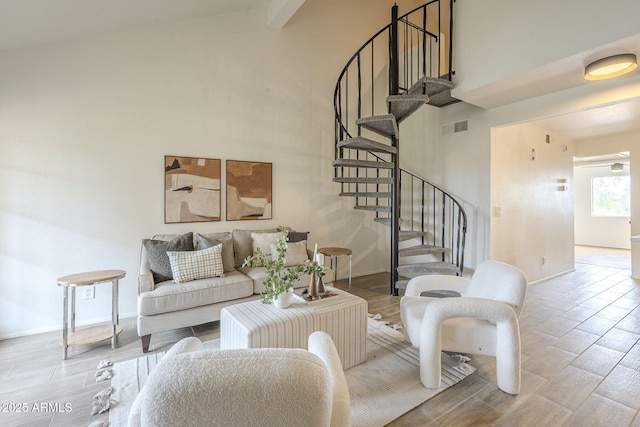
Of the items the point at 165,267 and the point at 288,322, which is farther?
the point at 165,267

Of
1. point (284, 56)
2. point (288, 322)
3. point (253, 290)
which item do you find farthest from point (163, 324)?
point (284, 56)

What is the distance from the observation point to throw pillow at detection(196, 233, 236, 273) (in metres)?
3.21

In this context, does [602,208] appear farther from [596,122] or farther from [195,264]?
[195,264]

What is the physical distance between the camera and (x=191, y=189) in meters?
3.50

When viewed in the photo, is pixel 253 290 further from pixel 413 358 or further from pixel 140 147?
pixel 140 147

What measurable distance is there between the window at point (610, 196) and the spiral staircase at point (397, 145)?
684 cm

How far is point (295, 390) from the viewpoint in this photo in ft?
2.39

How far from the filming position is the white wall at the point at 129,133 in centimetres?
272

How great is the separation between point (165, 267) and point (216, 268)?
49 cm

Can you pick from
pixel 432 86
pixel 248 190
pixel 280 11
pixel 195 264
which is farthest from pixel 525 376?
pixel 280 11

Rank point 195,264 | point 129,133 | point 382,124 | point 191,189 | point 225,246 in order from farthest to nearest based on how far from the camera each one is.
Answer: point 382,124 < point 191,189 < point 225,246 < point 129,133 < point 195,264

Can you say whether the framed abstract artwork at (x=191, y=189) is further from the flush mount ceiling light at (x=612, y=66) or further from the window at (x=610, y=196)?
the window at (x=610, y=196)

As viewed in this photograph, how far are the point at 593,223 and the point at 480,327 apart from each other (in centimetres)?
933

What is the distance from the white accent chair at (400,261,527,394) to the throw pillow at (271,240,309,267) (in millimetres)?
1648
